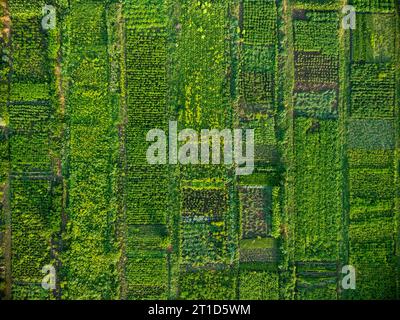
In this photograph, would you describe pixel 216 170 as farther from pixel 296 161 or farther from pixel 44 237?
pixel 44 237

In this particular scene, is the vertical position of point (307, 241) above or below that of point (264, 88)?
below

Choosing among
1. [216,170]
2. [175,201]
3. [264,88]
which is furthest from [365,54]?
[175,201]

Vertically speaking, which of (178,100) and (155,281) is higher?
(178,100)

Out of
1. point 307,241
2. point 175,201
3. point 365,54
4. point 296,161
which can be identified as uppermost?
point 365,54

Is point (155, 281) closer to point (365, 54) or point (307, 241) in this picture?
point (307, 241)
